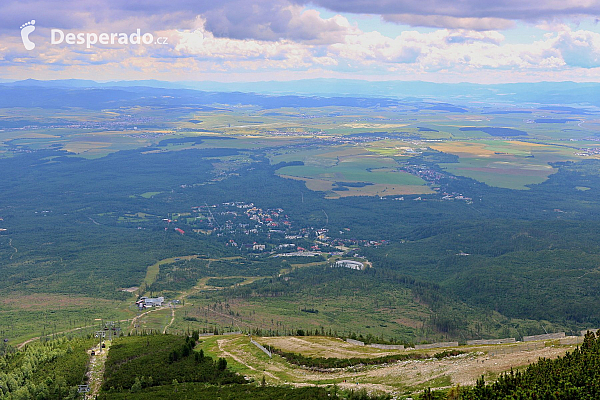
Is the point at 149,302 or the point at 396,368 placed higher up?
the point at 396,368

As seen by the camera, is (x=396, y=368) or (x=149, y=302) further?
(x=149, y=302)

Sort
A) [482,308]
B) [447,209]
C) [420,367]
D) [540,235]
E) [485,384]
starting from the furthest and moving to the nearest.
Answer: [447,209] → [540,235] → [482,308] → [420,367] → [485,384]

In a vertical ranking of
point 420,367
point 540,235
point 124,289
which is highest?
point 420,367

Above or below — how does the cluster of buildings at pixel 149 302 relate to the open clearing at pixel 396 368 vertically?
below

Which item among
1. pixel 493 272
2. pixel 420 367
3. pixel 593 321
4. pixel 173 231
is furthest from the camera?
pixel 173 231

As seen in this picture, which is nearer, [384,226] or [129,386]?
[129,386]

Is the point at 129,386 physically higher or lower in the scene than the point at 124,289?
higher

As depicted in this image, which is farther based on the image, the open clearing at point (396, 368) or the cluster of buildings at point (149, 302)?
the cluster of buildings at point (149, 302)

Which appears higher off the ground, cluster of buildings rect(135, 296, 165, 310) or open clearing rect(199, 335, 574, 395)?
open clearing rect(199, 335, 574, 395)

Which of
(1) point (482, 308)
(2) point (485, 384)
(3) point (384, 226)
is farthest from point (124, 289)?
(2) point (485, 384)

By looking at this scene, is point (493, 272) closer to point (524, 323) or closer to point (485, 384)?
point (524, 323)

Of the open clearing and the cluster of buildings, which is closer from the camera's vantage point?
the open clearing
